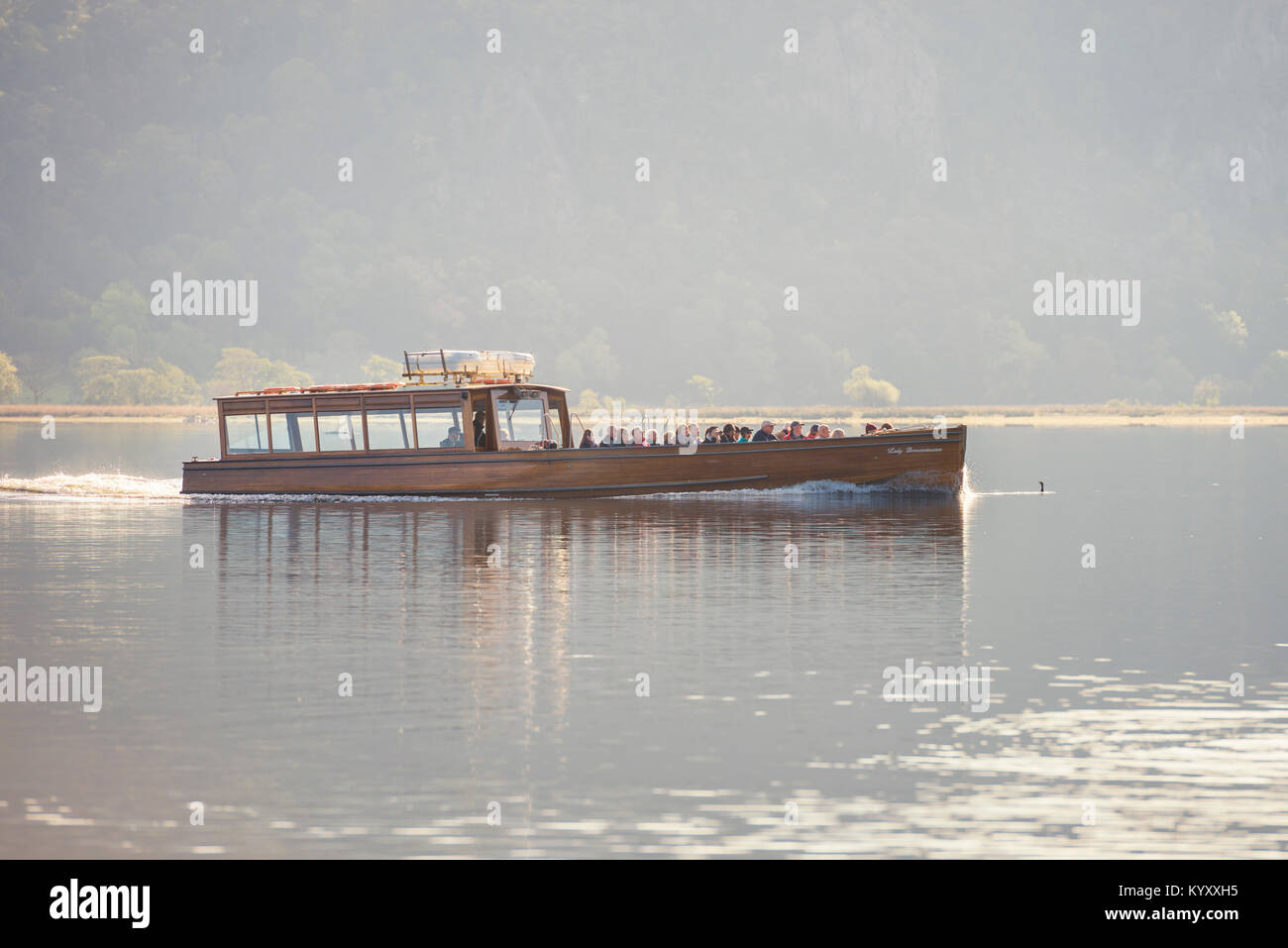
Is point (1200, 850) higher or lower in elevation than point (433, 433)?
lower

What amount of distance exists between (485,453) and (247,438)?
8.77 meters

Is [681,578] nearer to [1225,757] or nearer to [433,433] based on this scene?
[1225,757]

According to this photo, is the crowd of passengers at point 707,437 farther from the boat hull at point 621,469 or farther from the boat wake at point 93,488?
the boat wake at point 93,488

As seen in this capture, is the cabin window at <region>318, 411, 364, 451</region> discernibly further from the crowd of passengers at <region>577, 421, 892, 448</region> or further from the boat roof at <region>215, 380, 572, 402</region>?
the crowd of passengers at <region>577, 421, 892, 448</region>

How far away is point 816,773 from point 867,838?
1.96 meters

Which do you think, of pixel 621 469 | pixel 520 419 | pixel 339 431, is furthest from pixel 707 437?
pixel 339 431

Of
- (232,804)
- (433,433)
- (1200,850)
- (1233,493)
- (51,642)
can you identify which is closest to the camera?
(1200,850)

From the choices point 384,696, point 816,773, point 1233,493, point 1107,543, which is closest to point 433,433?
point 1107,543

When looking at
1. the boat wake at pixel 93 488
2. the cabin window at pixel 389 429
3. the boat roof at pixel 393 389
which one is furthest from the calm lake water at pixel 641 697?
the boat wake at pixel 93 488

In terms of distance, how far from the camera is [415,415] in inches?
1962

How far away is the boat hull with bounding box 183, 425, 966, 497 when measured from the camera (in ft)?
161

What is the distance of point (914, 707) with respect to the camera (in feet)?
58.6

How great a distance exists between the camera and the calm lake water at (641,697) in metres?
13.5

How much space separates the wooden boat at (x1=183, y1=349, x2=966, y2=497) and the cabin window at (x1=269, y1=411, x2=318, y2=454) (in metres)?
0.04
